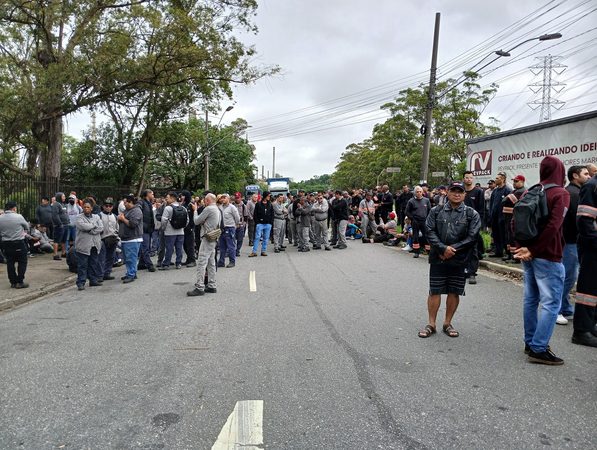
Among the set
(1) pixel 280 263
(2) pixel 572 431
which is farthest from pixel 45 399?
(1) pixel 280 263

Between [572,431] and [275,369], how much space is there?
2.49 metres

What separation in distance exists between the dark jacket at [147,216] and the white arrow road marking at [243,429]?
8573mm

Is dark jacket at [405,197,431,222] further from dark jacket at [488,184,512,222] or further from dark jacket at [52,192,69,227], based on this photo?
dark jacket at [52,192,69,227]

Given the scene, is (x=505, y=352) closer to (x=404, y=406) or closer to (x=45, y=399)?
(x=404, y=406)

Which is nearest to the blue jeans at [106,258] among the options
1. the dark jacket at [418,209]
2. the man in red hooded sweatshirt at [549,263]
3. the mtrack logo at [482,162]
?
the dark jacket at [418,209]

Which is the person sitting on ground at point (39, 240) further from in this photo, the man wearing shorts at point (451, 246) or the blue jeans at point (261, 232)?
the man wearing shorts at point (451, 246)

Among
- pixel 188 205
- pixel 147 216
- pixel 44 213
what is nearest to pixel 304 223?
pixel 188 205

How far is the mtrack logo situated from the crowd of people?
124 centimetres

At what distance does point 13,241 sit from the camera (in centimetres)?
896

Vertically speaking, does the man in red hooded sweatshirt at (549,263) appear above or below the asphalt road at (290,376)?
above

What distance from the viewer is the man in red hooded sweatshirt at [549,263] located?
4.61 metres

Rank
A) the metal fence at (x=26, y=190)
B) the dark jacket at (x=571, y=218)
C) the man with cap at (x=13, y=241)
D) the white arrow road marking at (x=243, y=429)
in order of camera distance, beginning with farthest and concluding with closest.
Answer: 1. the metal fence at (x=26, y=190)
2. the man with cap at (x=13, y=241)
3. the dark jacket at (x=571, y=218)
4. the white arrow road marking at (x=243, y=429)

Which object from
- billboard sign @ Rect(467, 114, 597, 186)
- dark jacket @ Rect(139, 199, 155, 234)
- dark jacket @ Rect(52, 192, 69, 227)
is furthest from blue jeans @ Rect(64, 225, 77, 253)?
billboard sign @ Rect(467, 114, 597, 186)

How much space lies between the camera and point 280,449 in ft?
10.1
